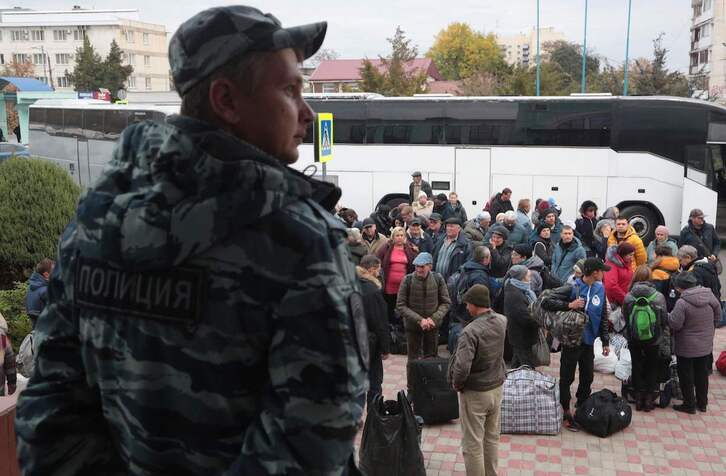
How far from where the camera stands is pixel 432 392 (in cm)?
754

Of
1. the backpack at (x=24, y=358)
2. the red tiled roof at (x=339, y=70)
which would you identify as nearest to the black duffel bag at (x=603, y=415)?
the backpack at (x=24, y=358)

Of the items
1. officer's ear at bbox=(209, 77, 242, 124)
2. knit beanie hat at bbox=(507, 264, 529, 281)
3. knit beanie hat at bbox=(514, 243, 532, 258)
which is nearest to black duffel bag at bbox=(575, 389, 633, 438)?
knit beanie hat at bbox=(507, 264, 529, 281)

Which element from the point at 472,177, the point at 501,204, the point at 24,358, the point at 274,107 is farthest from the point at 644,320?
the point at 472,177

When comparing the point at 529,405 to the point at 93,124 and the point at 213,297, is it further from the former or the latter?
the point at 93,124

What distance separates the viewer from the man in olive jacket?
5957 millimetres

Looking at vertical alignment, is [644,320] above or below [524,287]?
below

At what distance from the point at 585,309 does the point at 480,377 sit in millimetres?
1960

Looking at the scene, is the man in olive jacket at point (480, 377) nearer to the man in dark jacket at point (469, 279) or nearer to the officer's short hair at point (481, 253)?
the man in dark jacket at point (469, 279)

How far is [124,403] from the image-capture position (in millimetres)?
1371

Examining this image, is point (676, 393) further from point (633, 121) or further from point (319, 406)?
point (633, 121)

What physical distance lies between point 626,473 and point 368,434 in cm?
253

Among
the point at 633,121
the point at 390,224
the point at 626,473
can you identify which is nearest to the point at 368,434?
the point at 626,473

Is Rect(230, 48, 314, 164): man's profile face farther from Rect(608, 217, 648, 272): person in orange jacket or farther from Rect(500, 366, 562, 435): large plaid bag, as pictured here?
Rect(608, 217, 648, 272): person in orange jacket

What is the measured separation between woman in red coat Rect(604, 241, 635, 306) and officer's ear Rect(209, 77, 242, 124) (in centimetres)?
869
